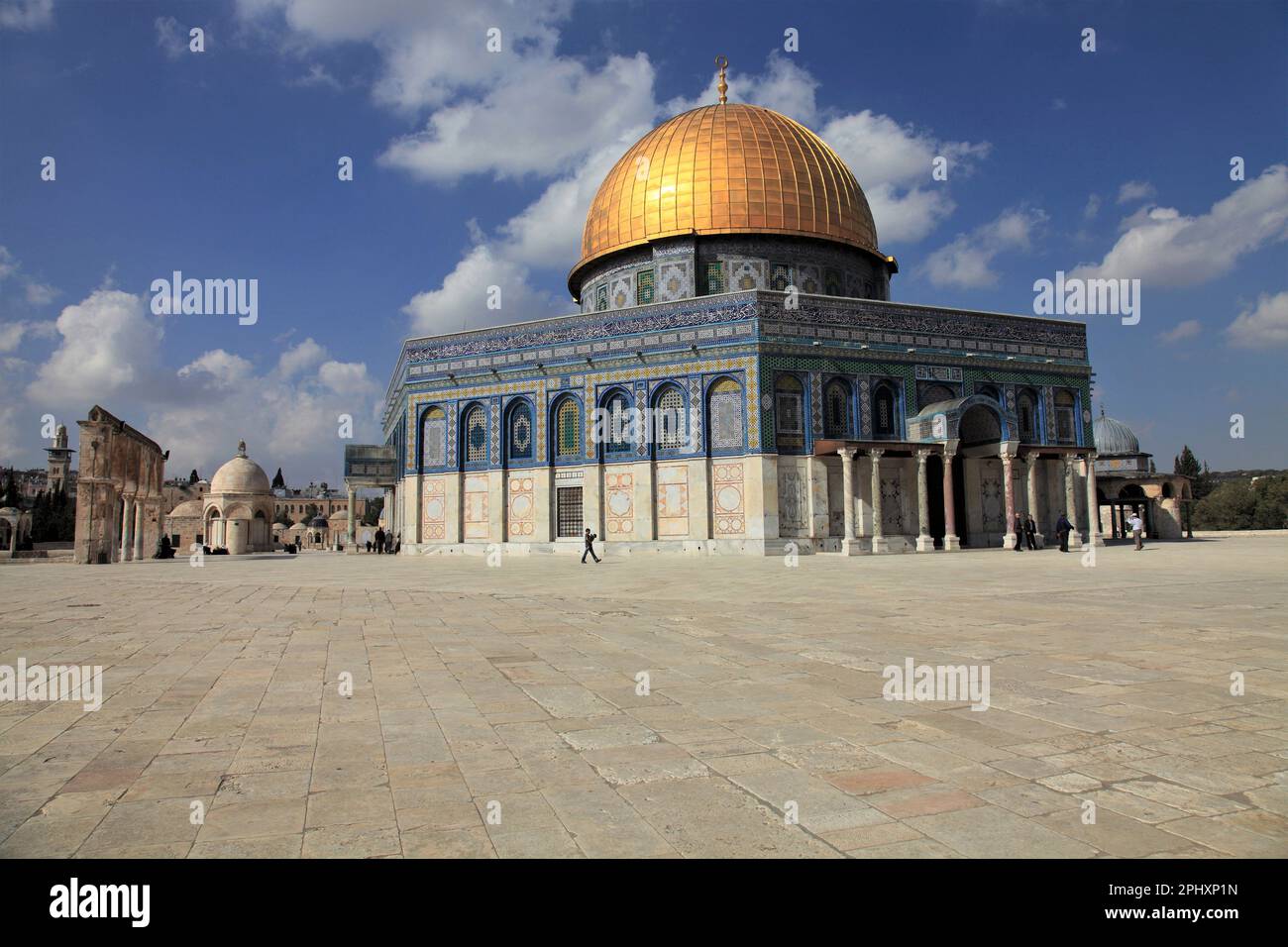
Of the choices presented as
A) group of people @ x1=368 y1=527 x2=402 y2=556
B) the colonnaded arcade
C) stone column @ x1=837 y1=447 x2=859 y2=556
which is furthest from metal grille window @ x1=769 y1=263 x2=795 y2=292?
group of people @ x1=368 y1=527 x2=402 y2=556

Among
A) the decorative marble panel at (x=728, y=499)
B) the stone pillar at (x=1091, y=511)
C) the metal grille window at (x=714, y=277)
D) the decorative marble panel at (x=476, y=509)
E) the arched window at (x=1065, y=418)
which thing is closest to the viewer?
the decorative marble panel at (x=728, y=499)

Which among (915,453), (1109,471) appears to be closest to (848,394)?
(915,453)

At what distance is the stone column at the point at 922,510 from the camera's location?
26.2 metres

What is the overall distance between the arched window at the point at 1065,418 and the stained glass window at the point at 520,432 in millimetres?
19316

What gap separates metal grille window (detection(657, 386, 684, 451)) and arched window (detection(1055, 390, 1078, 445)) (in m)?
14.2

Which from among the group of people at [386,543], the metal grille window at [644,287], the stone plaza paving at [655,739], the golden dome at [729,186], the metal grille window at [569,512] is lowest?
the stone plaza paving at [655,739]

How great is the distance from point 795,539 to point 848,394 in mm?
5452

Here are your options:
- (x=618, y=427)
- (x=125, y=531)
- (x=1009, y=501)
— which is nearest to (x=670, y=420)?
(x=618, y=427)

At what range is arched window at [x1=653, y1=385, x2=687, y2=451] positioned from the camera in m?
27.7

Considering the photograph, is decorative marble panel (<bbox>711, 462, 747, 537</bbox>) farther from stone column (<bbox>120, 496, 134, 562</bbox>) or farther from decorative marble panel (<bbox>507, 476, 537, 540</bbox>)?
stone column (<bbox>120, 496, 134, 562</bbox>)

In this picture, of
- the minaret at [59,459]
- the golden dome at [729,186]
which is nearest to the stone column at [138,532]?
the golden dome at [729,186]

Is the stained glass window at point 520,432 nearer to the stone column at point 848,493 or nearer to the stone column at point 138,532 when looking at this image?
the stone column at point 848,493

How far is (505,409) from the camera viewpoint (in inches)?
1196

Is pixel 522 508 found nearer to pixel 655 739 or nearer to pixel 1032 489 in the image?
pixel 1032 489
